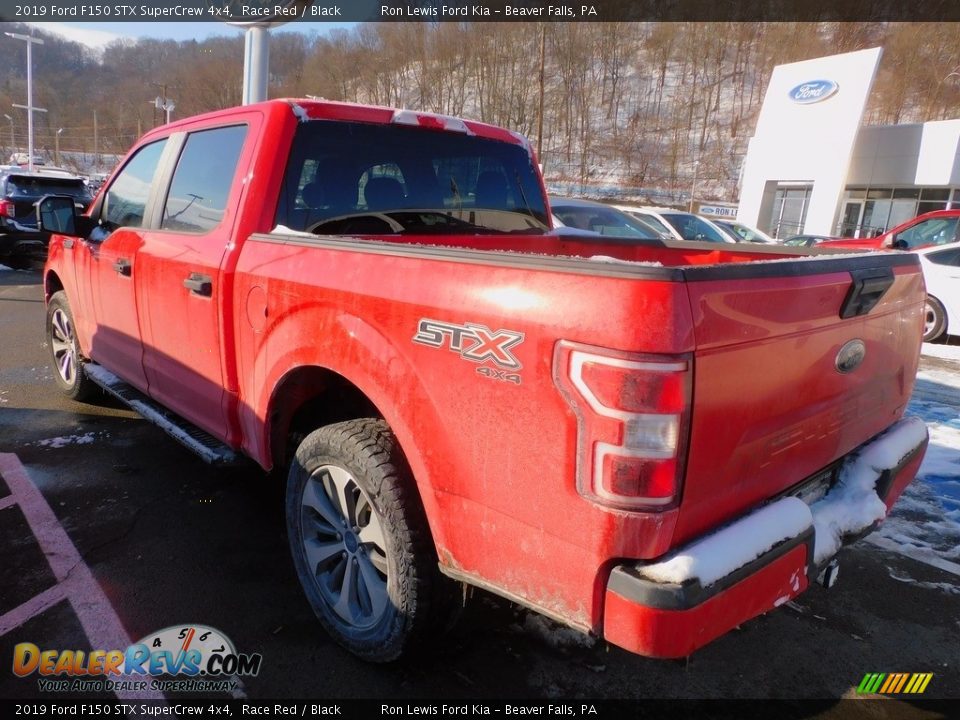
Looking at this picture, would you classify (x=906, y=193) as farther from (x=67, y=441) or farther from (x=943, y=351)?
(x=67, y=441)

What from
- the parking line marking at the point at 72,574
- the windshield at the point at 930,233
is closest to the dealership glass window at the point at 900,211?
the windshield at the point at 930,233

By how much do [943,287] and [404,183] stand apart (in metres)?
8.84

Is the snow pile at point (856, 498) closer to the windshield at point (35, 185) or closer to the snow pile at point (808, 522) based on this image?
the snow pile at point (808, 522)

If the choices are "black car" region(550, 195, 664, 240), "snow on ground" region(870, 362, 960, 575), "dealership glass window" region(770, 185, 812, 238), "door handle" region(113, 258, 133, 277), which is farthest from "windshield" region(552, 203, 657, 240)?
"dealership glass window" region(770, 185, 812, 238)

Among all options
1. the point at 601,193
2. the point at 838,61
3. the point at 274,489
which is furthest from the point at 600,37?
the point at 274,489

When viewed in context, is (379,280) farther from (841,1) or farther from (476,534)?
(841,1)

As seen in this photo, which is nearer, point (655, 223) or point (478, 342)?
point (478, 342)

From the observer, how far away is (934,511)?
3.88m

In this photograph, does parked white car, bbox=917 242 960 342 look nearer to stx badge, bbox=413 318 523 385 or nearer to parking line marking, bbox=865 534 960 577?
parking line marking, bbox=865 534 960 577

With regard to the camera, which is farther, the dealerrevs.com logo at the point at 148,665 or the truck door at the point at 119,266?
the truck door at the point at 119,266

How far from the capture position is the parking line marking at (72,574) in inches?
99.9

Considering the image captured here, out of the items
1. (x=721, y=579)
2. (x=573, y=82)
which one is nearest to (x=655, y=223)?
(x=721, y=579)

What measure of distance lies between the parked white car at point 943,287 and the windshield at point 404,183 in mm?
7688

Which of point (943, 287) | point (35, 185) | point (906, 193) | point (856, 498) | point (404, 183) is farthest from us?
point (906, 193)
